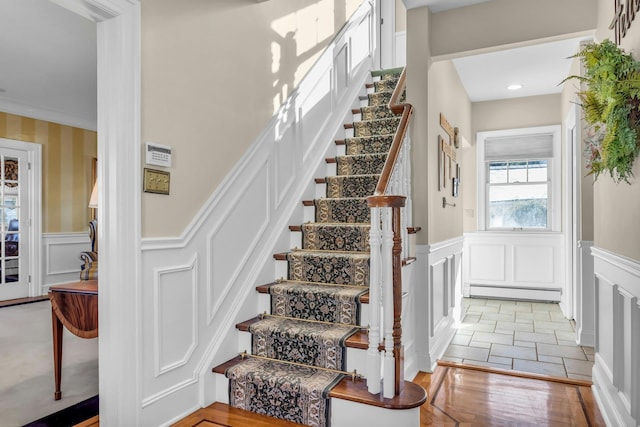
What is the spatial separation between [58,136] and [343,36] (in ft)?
15.0

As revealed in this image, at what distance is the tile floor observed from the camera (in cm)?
329

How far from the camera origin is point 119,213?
1918 millimetres

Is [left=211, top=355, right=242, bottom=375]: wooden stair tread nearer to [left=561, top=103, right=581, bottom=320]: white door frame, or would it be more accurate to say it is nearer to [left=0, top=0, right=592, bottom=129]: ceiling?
[left=0, top=0, right=592, bottom=129]: ceiling

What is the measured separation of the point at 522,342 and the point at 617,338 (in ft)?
6.21

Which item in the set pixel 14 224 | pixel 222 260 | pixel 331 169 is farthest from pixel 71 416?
pixel 14 224

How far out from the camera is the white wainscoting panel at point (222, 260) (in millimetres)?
2100

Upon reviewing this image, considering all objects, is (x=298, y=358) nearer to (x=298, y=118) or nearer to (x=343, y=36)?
(x=298, y=118)

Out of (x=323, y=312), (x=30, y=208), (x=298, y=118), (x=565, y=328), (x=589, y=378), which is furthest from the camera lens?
(x=30, y=208)

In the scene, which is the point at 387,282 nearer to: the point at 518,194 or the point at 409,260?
the point at 409,260

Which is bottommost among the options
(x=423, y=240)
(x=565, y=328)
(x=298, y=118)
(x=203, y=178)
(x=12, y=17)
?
(x=565, y=328)

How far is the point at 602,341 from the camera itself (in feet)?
8.24

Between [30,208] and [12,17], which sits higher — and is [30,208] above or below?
below

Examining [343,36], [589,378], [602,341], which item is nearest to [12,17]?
[343,36]

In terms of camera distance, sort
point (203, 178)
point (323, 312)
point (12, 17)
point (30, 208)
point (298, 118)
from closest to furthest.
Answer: point (203, 178), point (323, 312), point (12, 17), point (298, 118), point (30, 208)
